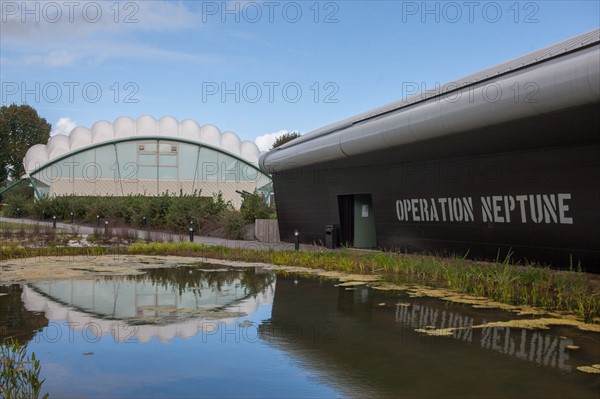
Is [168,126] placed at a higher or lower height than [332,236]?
higher

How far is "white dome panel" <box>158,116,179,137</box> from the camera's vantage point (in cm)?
5962

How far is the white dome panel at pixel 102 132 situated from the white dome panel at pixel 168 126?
4703 millimetres

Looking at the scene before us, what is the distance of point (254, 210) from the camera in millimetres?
28641

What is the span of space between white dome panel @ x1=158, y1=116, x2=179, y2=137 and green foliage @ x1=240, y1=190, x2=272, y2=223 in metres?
32.5

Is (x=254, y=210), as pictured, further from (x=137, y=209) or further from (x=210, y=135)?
(x=210, y=135)

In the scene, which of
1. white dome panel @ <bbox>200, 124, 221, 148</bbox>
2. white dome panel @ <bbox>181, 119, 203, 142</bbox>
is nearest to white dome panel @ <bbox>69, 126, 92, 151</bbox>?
white dome panel @ <bbox>181, 119, 203, 142</bbox>

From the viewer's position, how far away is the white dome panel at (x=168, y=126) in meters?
59.6

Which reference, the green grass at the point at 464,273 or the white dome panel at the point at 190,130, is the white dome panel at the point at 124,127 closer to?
the white dome panel at the point at 190,130

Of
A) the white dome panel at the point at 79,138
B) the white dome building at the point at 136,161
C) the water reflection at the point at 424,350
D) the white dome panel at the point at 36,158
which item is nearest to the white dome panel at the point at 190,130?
the white dome building at the point at 136,161

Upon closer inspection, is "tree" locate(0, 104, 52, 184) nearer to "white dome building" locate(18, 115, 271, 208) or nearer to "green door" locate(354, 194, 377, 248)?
"white dome building" locate(18, 115, 271, 208)

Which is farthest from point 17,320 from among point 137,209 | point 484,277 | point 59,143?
point 59,143

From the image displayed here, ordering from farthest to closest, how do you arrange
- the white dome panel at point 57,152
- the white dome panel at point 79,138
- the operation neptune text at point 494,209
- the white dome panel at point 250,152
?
1. the white dome panel at point 250,152
2. the white dome panel at point 79,138
3. the white dome panel at point 57,152
4. the operation neptune text at point 494,209

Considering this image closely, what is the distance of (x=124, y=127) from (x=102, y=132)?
7.06ft

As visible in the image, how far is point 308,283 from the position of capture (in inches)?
509
